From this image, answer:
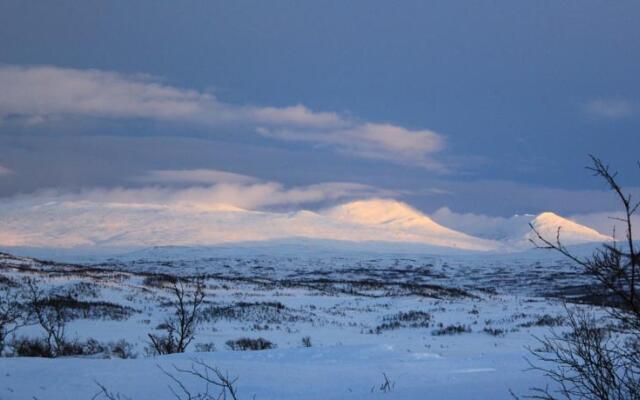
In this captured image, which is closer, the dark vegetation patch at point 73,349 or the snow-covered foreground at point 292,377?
the snow-covered foreground at point 292,377

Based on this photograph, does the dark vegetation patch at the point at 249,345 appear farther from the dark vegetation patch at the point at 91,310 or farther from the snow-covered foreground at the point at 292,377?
the dark vegetation patch at the point at 91,310

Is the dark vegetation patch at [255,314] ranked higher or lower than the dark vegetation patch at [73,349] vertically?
lower

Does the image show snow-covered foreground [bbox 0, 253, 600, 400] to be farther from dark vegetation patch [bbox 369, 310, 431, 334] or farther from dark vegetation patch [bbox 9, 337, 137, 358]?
dark vegetation patch [bbox 9, 337, 137, 358]

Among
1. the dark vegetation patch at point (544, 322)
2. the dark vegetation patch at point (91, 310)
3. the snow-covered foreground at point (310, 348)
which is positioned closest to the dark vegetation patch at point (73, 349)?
the snow-covered foreground at point (310, 348)

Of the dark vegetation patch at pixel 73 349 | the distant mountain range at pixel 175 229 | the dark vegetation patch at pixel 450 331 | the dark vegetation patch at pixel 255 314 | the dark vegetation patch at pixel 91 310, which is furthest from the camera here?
the distant mountain range at pixel 175 229

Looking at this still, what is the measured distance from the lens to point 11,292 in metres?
23.8

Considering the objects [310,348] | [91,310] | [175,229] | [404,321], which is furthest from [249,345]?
[175,229]

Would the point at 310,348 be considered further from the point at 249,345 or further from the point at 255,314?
the point at 255,314

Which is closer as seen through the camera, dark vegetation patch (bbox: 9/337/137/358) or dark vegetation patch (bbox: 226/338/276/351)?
dark vegetation patch (bbox: 9/337/137/358)

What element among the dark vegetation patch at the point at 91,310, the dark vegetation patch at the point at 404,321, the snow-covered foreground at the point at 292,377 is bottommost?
the dark vegetation patch at the point at 404,321

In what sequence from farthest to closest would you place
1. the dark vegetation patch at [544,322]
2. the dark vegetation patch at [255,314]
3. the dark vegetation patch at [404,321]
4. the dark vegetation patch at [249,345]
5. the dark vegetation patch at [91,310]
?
the dark vegetation patch at [255,314] < the dark vegetation patch at [404,321] < the dark vegetation patch at [91,310] < the dark vegetation patch at [544,322] < the dark vegetation patch at [249,345]

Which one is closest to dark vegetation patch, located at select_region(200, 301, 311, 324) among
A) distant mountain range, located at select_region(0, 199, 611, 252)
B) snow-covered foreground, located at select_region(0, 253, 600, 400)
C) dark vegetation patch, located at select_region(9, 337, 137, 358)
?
snow-covered foreground, located at select_region(0, 253, 600, 400)

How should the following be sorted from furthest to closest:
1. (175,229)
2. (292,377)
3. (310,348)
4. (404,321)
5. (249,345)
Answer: (175,229) → (404,321) → (249,345) → (310,348) → (292,377)

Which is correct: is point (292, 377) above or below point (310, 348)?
above
